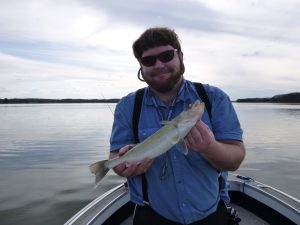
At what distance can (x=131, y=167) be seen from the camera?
3777 millimetres

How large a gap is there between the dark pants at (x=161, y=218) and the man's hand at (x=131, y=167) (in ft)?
1.62

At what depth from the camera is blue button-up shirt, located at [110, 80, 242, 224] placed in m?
3.77

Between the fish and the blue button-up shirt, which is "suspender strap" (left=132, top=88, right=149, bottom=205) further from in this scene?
the fish

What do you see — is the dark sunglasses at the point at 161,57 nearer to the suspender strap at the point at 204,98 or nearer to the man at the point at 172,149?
the man at the point at 172,149

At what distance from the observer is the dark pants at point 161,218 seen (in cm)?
386

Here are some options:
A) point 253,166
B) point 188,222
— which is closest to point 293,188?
point 253,166

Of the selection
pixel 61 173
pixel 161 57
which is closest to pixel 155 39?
pixel 161 57

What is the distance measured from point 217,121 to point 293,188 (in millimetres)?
11459

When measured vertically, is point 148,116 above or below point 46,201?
above

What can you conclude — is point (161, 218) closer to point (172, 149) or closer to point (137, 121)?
point (172, 149)

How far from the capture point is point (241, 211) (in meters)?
7.49

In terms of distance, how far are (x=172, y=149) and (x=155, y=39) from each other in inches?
49.3

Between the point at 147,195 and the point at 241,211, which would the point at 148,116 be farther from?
the point at 241,211

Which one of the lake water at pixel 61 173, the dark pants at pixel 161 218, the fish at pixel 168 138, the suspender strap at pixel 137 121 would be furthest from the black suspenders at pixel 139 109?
the lake water at pixel 61 173
